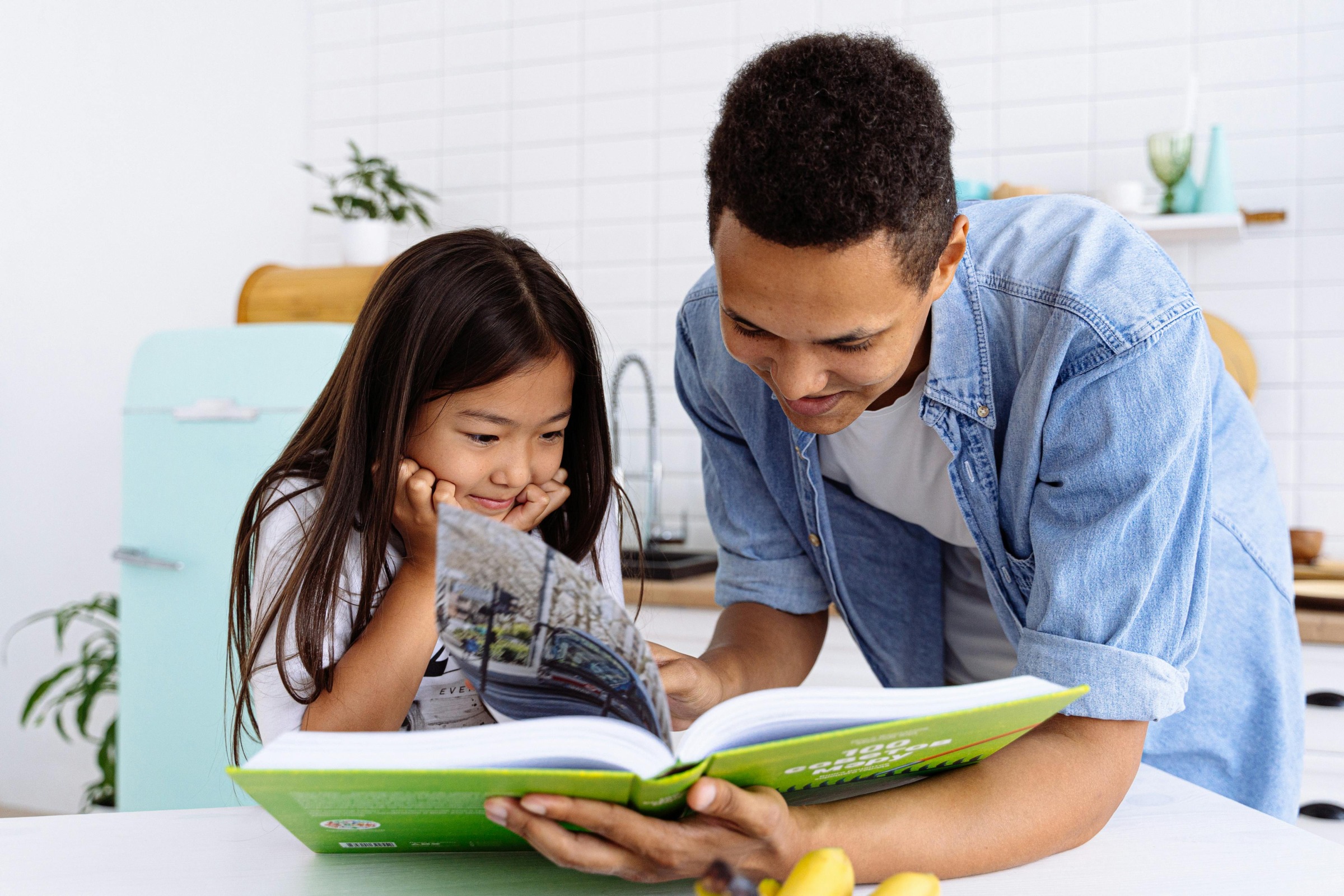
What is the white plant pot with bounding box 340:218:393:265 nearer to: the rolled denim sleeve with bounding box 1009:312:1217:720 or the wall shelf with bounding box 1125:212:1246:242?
the wall shelf with bounding box 1125:212:1246:242

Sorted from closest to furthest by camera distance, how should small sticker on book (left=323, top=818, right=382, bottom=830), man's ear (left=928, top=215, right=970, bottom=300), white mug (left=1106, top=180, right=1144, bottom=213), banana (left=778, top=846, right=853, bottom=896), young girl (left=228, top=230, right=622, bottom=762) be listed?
banana (left=778, top=846, right=853, bottom=896) → small sticker on book (left=323, top=818, right=382, bottom=830) → man's ear (left=928, top=215, right=970, bottom=300) → young girl (left=228, top=230, right=622, bottom=762) → white mug (left=1106, top=180, right=1144, bottom=213)

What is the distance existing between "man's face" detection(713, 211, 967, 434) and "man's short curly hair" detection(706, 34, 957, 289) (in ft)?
0.05

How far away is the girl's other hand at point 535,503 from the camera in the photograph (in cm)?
111

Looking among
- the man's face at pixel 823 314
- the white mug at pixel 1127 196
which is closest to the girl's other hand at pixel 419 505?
the man's face at pixel 823 314

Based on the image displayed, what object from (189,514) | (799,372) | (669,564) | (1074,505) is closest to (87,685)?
(189,514)

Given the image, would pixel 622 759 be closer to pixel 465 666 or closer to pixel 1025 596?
Answer: pixel 465 666

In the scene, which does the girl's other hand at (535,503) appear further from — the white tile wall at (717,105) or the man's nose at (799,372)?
the white tile wall at (717,105)

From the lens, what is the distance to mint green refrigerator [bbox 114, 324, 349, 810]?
204 centimetres

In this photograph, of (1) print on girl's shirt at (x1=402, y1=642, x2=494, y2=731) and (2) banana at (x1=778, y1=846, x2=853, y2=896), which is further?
(1) print on girl's shirt at (x1=402, y1=642, x2=494, y2=731)

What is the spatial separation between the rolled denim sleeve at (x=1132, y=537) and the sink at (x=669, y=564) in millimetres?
1317

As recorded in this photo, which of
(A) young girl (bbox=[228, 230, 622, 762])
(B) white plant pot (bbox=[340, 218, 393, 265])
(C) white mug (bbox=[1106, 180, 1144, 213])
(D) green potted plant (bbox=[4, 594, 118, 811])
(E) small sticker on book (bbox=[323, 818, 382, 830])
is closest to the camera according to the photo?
(E) small sticker on book (bbox=[323, 818, 382, 830])

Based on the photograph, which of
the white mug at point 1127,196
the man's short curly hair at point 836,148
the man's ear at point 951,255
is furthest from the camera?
the white mug at point 1127,196

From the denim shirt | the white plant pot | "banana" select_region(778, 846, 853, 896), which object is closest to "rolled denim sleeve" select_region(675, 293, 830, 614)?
the denim shirt

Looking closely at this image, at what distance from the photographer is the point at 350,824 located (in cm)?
63
